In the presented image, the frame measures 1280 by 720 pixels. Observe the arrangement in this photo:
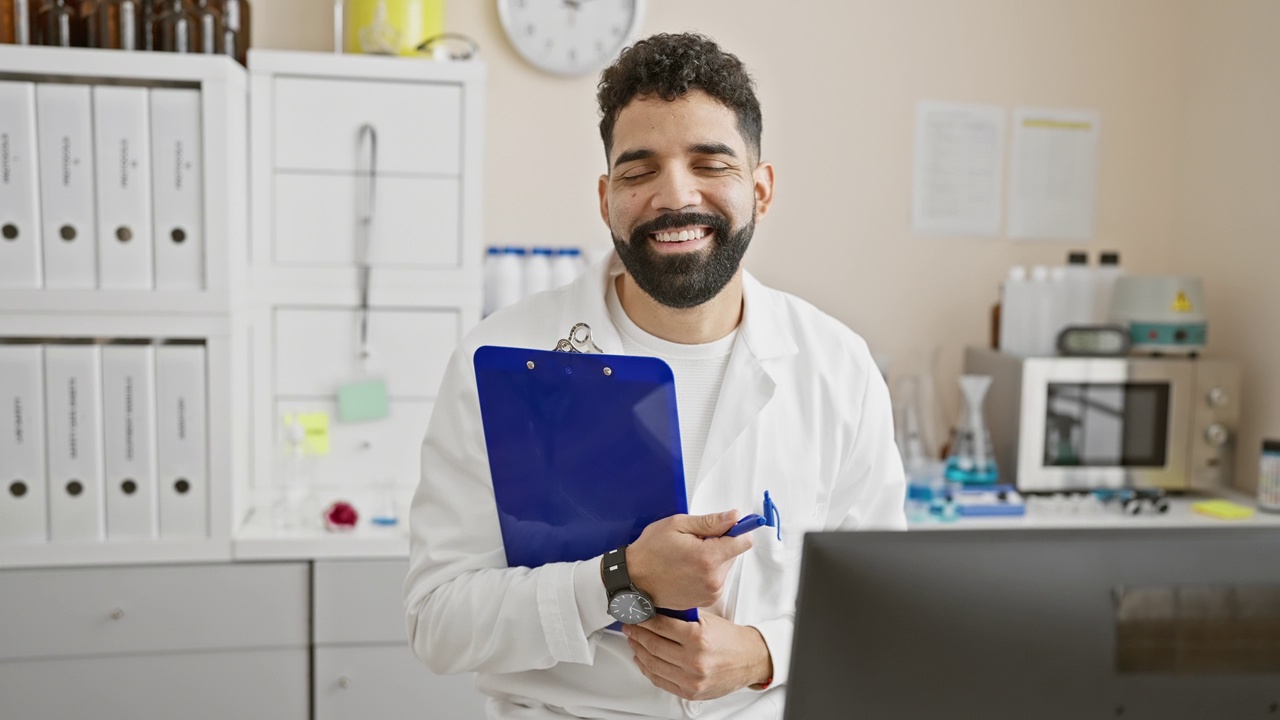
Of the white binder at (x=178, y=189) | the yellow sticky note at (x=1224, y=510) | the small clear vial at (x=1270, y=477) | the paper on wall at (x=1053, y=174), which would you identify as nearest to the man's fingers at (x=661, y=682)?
the white binder at (x=178, y=189)

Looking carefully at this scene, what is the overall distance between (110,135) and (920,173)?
1.98 metres

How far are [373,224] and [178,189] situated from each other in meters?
0.41

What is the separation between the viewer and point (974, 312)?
287 centimetres

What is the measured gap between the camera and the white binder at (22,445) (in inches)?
79.6

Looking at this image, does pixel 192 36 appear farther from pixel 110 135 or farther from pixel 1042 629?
pixel 1042 629

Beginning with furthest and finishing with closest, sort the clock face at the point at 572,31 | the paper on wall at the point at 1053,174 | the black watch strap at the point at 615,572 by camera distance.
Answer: the paper on wall at the point at 1053,174 → the clock face at the point at 572,31 → the black watch strap at the point at 615,572

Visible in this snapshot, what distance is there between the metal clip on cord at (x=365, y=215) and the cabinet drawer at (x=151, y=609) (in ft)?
1.84

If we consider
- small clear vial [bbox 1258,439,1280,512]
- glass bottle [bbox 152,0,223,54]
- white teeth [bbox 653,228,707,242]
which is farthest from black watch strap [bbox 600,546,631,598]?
small clear vial [bbox 1258,439,1280,512]

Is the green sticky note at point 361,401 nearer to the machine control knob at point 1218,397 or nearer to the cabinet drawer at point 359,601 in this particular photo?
the cabinet drawer at point 359,601

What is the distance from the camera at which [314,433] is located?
7.48 feet

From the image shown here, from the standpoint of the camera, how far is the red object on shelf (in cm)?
215

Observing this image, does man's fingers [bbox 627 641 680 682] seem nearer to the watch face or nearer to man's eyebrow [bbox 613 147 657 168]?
the watch face

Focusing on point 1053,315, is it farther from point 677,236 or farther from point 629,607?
point 629,607

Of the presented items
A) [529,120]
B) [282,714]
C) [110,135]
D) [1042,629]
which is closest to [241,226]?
[110,135]
